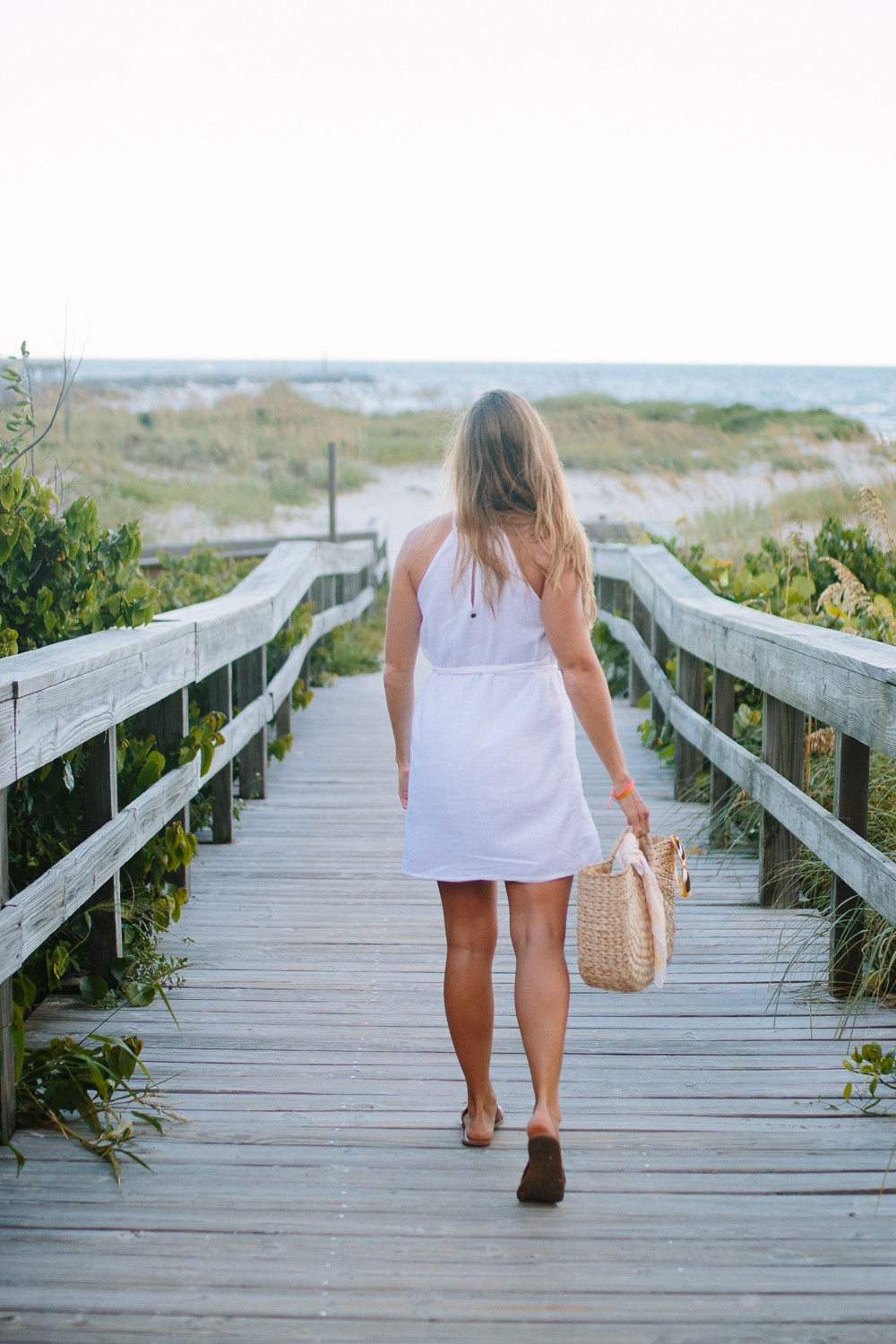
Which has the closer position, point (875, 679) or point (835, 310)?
point (875, 679)

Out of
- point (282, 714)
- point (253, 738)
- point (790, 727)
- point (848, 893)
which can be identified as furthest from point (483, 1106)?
point (282, 714)

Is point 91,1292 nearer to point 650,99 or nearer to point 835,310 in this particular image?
point 650,99

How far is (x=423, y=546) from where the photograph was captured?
2336 mm

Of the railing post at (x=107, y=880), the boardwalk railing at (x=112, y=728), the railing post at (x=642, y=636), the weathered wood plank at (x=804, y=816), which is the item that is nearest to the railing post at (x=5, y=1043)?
the boardwalk railing at (x=112, y=728)

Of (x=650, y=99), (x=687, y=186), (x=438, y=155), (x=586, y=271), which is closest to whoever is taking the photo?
(x=650, y=99)

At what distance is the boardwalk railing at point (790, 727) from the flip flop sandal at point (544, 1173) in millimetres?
976

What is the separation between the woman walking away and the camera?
7.36ft

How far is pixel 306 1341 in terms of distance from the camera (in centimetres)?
169

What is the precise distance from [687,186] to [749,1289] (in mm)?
52803

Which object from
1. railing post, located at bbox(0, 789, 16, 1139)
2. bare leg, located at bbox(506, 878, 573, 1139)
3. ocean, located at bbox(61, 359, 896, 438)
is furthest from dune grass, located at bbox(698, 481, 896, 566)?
ocean, located at bbox(61, 359, 896, 438)

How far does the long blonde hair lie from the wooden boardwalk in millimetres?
1126

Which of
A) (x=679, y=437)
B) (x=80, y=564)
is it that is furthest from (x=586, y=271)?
(x=80, y=564)

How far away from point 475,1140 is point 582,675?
0.97m

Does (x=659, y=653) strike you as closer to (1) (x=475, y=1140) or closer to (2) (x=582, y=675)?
(2) (x=582, y=675)
